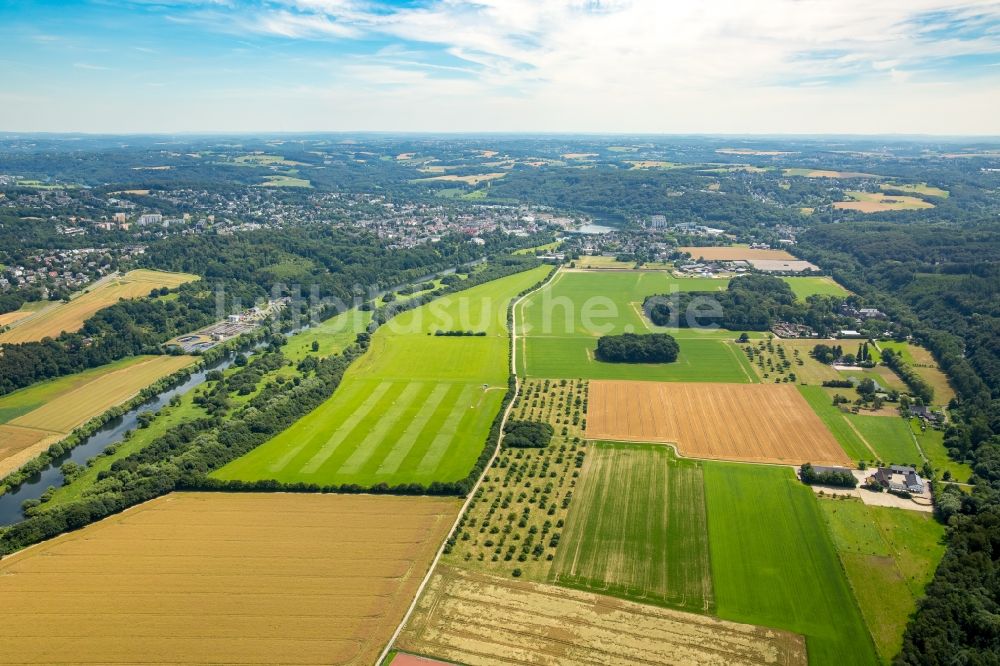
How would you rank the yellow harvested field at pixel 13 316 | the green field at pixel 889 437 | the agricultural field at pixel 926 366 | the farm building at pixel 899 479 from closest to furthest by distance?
the farm building at pixel 899 479
the green field at pixel 889 437
the agricultural field at pixel 926 366
the yellow harvested field at pixel 13 316

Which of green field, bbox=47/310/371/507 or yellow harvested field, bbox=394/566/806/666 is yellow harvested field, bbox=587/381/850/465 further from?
green field, bbox=47/310/371/507

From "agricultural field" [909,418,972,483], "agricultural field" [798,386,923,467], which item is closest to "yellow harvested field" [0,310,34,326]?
"agricultural field" [798,386,923,467]

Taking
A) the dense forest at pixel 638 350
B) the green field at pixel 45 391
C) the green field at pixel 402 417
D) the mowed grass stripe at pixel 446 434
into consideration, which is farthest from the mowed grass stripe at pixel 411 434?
the green field at pixel 45 391

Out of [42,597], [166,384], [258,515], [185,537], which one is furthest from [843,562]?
[166,384]

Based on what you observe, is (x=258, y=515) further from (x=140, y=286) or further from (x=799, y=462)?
(x=140, y=286)

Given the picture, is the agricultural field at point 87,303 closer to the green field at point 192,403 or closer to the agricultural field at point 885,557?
the green field at point 192,403

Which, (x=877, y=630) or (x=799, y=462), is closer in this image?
(x=877, y=630)
